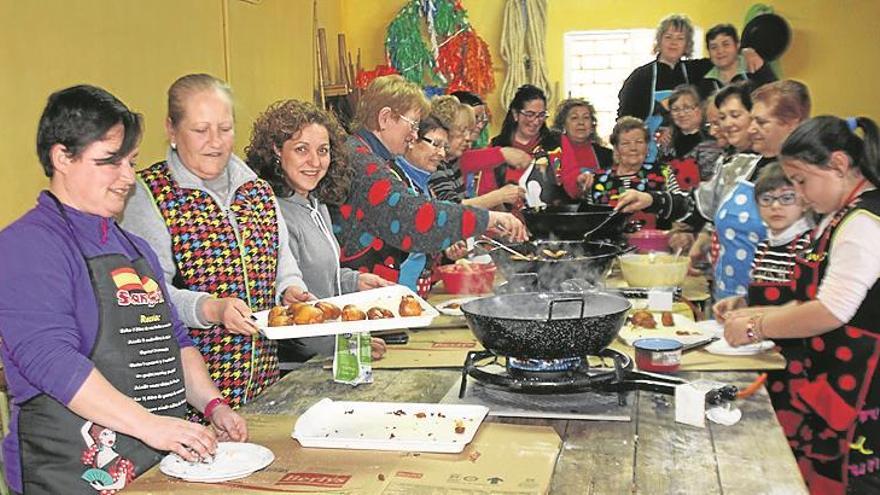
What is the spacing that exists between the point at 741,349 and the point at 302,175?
1.47m

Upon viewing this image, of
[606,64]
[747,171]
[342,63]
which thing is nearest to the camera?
[747,171]

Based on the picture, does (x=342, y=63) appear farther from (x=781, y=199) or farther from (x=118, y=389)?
(x=118, y=389)

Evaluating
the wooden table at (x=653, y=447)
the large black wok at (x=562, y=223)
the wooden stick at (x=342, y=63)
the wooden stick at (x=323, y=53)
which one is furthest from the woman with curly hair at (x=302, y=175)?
the wooden stick at (x=342, y=63)

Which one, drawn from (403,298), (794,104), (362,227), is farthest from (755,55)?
(403,298)

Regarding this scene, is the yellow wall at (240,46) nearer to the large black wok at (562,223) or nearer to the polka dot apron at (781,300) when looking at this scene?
the large black wok at (562,223)

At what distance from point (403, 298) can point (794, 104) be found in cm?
188

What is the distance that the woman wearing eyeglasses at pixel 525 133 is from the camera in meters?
6.06

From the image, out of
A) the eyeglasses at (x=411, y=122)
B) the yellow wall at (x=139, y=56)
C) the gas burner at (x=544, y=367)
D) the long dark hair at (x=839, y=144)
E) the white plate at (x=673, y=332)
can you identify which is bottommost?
the white plate at (x=673, y=332)

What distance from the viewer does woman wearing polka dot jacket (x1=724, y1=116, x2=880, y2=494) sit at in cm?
254

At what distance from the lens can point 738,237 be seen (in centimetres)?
365

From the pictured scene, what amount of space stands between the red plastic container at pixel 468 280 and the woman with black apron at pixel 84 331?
5.27ft

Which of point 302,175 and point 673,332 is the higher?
point 302,175

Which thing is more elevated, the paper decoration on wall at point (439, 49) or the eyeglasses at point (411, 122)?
the paper decoration on wall at point (439, 49)

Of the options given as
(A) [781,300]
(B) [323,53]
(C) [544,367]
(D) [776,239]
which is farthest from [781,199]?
(B) [323,53]
